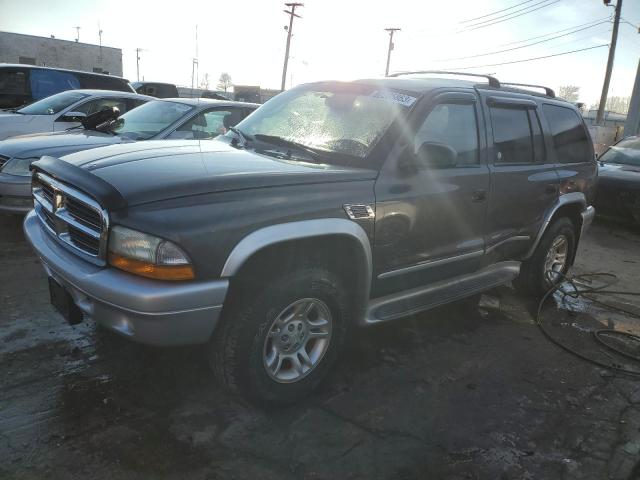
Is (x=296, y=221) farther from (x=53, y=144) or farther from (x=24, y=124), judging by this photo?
(x=24, y=124)

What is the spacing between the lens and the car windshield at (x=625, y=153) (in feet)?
29.9

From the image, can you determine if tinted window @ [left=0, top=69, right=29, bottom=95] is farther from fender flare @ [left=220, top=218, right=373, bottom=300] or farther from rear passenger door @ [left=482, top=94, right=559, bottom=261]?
fender flare @ [left=220, top=218, right=373, bottom=300]

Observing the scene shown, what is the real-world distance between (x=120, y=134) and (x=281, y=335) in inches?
165

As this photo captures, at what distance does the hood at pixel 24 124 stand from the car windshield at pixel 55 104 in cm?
16

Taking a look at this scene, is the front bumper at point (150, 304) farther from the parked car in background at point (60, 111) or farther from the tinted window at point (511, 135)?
the parked car in background at point (60, 111)

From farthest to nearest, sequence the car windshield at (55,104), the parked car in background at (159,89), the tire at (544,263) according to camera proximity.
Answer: the parked car in background at (159,89), the car windshield at (55,104), the tire at (544,263)

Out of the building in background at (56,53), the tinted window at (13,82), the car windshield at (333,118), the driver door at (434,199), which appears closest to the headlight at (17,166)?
the car windshield at (333,118)

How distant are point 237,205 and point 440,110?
5.73ft

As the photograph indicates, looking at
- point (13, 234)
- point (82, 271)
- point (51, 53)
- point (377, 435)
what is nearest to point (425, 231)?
point (377, 435)

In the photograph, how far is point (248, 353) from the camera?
98.7 inches

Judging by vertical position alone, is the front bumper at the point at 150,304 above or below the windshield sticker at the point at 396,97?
below

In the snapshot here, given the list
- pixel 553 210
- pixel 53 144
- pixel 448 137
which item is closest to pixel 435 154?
pixel 448 137

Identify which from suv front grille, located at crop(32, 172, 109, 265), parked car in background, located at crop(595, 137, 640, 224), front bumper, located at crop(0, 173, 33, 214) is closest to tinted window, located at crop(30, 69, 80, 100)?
front bumper, located at crop(0, 173, 33, 214)

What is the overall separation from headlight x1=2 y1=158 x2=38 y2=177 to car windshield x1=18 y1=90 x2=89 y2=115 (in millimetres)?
2303
